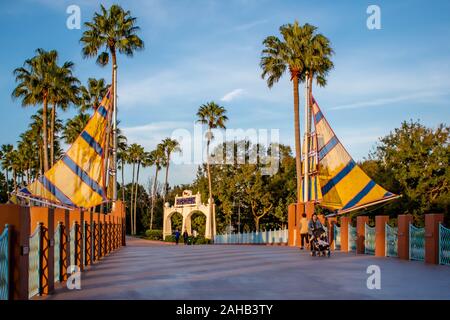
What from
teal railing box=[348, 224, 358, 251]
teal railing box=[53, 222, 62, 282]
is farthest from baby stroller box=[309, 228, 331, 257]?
teal railing box=[53, 222, 62, 282]

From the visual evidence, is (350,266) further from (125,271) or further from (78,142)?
(78,142)

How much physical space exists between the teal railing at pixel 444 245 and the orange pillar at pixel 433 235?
0.11 meters

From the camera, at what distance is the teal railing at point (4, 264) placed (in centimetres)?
848

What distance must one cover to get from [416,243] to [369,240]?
14.8 feet

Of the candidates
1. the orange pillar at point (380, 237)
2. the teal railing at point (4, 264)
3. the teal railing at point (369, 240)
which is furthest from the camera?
the teal railing at point (369, 240)

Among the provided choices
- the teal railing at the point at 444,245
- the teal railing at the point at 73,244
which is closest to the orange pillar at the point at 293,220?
the teal railing at the point at 444,245

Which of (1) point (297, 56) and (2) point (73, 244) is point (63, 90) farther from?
(2) point (73, 244)

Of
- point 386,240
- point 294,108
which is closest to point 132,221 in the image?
point 294,108

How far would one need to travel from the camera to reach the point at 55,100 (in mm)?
44656

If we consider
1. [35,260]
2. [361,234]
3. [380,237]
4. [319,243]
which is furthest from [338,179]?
[35,260]

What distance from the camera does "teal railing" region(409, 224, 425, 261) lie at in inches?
755

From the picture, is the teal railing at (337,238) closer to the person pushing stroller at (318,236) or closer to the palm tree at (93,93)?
the person pushing stroller at (318,236)

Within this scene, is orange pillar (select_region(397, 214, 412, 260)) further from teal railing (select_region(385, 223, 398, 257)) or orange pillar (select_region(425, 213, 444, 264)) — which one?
orange pillar (select_region(425, 213, 444, 264))

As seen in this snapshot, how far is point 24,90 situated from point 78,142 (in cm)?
1887
